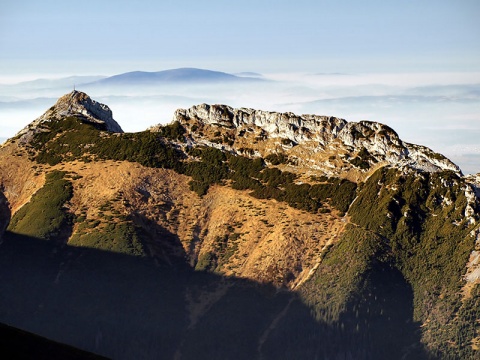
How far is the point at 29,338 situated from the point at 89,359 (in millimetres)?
9179

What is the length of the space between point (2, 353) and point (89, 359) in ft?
38.2

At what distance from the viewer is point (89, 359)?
174375 mm

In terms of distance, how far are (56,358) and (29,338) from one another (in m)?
4.89

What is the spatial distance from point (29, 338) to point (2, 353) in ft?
23.1

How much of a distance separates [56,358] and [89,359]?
4.66m

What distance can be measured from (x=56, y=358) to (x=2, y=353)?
8127 mm

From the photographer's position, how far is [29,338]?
581ft

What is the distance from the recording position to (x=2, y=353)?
559 ft

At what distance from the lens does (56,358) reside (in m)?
175
